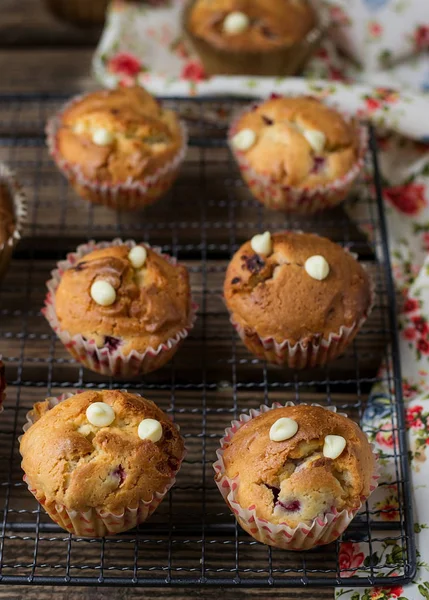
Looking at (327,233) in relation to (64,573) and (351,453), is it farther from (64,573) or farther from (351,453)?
(64,573)

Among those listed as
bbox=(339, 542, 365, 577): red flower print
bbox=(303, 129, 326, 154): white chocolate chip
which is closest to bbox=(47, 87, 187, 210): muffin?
bbox=(303, 129, 326, 154): white chocolate chip

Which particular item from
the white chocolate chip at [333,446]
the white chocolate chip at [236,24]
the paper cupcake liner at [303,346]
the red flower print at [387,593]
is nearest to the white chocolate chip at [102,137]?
the paper cupcake liner at [303,346]

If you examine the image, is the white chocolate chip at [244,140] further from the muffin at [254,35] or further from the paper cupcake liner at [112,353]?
the paper cupcake liner at [112,353]

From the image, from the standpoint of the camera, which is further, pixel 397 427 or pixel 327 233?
pixel 327 233

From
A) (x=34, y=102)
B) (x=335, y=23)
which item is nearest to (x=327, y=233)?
(x=335, y=23)

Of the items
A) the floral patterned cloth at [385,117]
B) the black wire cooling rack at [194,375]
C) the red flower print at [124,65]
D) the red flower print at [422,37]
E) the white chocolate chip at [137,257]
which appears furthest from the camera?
the red flower print at [422,37]
